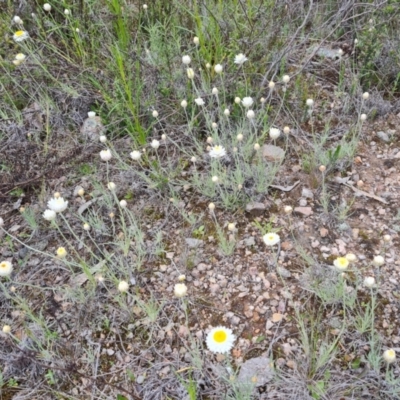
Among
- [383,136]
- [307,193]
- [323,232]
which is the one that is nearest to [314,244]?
[323,232]

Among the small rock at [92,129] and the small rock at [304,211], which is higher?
the small rock at [92,129]

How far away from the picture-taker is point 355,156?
251 centimetres

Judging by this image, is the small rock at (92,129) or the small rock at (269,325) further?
the small rock at (92,129)

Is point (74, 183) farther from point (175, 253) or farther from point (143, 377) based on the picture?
point (143, 377)

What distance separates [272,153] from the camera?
2502 mm

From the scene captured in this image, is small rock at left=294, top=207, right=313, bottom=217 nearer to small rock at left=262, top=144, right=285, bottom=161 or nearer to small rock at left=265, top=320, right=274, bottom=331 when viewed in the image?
small rock at left=262, top=144, right=285, bottom=161

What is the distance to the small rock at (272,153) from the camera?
97.7 inches

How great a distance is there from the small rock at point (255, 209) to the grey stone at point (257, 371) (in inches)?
30.3

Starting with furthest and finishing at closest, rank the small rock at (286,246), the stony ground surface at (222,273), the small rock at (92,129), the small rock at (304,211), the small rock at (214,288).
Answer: the small rock at (92,129) < the small rock at (304,211) < the small rock at (286,246) < the small rock at (214,288) < the stony ground surface at (222,273)

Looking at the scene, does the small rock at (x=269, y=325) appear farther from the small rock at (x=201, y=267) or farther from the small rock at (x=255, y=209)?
the small rock at (x=255, y=209)

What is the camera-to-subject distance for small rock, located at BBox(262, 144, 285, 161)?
248cm

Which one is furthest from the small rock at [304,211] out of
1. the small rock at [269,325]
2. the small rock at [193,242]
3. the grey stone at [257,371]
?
the grey stone at [257,371]

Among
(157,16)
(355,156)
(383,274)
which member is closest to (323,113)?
(355,156)

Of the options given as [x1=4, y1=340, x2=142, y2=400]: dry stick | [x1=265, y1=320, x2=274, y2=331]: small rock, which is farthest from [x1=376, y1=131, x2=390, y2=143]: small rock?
[x1=4, y1=340, x2=142, y2=400]: dry stick
